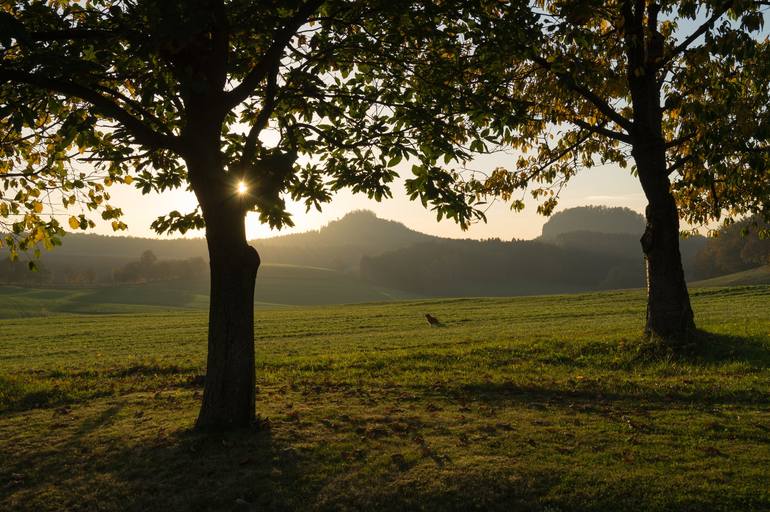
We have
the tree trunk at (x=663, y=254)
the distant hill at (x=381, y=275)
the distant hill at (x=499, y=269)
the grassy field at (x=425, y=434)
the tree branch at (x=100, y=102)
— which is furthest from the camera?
the distant hill at (x=499, y=269)

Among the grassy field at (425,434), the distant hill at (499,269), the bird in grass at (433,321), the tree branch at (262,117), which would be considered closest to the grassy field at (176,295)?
the distant hill at (499,269)

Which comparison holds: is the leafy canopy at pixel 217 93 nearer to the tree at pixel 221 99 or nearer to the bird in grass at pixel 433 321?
the tree at pixel 221 99

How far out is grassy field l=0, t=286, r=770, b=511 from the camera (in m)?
6.66

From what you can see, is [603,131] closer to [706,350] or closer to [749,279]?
[706,350]

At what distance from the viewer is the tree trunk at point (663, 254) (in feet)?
51.6

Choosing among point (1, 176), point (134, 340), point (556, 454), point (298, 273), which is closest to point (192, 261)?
point (298, 273)

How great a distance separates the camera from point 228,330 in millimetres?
9148

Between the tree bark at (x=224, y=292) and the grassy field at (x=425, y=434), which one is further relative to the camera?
the tree bark at (x=224, y=292)

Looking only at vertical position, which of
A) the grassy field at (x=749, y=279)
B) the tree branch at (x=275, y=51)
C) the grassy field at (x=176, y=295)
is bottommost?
the grassy field at (x=176, y=295)

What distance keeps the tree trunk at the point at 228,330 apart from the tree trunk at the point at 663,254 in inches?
462

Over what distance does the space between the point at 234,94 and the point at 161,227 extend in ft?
11.6

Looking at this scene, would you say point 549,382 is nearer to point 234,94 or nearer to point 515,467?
point 515,467

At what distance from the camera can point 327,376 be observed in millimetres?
15211

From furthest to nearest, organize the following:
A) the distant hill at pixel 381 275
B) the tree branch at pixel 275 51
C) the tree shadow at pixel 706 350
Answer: the distant hill at pixel 381 275 < the tree shadow at pixel 706 350 < the tree branch at pixel 275 51
